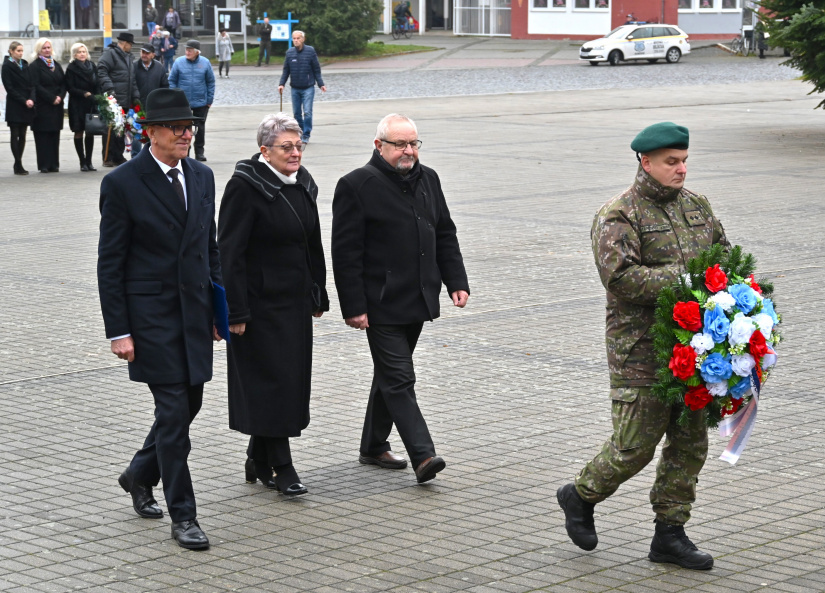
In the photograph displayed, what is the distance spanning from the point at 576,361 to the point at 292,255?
9.45 ft

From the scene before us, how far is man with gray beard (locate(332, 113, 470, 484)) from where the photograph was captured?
6145 millimetres

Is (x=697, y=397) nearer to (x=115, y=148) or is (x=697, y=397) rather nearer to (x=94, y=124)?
(x=94, y=124)

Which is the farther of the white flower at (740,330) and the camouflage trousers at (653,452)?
the camouflage trousers at (653,452)

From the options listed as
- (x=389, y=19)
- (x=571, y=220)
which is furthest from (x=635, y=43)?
(x=571, y=220)

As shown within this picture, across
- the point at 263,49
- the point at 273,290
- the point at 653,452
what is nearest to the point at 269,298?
the point at 273,290

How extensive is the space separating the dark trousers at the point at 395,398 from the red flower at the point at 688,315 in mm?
1730

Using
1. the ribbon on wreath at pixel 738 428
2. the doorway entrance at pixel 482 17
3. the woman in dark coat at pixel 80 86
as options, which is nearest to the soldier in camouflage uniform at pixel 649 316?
the ribbon on wreath at pixel 738 428

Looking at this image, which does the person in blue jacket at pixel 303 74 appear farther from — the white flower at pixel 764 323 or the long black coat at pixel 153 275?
the white flower at pixel 764 323

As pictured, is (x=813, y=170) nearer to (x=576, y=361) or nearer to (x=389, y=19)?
(x=576, y=361)

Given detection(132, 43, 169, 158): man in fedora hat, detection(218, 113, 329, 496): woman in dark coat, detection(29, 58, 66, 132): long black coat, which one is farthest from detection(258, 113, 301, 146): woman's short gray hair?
detection(132, 43, 169, 158): man in fedora hat

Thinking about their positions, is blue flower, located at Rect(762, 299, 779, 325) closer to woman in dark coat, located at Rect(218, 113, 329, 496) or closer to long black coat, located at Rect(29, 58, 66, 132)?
woman in dark coat, located at Rect(218, 113, 329, 496)

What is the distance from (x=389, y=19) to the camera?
69000mm

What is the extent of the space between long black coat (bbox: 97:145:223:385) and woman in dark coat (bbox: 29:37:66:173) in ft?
46.4

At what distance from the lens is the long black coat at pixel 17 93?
18500 mm
